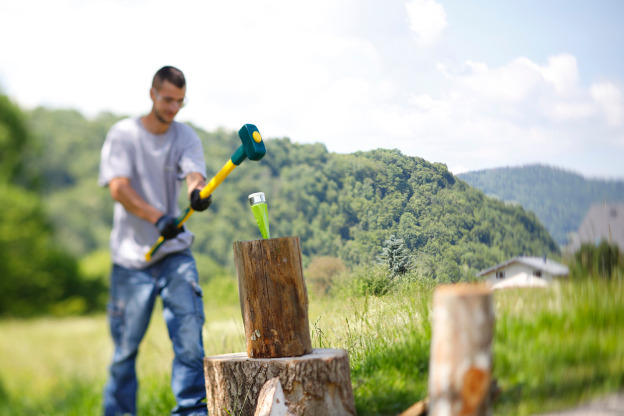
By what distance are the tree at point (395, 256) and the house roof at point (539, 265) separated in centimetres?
40

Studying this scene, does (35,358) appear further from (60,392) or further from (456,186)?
(456,186)

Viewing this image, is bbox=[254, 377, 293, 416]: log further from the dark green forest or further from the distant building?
the distant building

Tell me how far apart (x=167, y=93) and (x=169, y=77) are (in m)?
0.11

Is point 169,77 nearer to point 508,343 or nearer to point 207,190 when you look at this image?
point 207,190

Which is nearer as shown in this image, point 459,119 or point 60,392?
point 459,119

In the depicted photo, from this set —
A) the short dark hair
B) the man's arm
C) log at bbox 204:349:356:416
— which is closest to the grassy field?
log at bbox 204:349:356:416

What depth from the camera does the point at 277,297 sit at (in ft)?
8.20

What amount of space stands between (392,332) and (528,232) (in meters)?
0.84

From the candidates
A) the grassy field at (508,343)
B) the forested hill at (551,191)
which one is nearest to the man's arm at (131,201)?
the grassy field at (508,343)

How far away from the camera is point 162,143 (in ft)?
11.0

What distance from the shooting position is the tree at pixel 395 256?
2.95 meters

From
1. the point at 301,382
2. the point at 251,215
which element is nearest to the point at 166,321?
the point at 301,382

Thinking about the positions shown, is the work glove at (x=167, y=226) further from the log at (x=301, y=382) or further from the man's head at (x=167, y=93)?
the log at (x=301, y=382)

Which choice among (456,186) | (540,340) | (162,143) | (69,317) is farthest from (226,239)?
(540,340)
